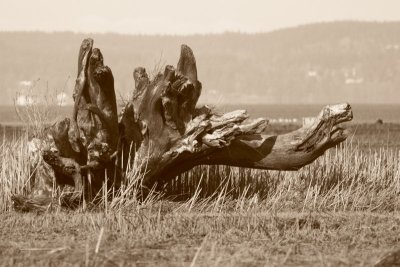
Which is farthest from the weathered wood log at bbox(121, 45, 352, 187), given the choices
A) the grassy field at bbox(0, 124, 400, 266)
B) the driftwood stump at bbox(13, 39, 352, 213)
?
the grassy field at bbox(0, 124, 400, 266)

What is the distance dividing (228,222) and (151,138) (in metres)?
2.10

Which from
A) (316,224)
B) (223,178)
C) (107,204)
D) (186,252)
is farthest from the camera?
(223,178)

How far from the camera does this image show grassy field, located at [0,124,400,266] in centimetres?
898

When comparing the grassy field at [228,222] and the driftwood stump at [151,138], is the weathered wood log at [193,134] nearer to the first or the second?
the driftwood stump at [151,138]

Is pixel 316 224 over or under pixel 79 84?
under

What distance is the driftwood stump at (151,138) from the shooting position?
12.3m

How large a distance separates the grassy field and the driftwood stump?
1.14 feet

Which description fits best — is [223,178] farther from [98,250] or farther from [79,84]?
[98,250]

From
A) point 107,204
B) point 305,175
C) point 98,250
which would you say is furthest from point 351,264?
point 305,175

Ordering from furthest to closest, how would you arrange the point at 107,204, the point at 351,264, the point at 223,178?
the point at 223,178 → the point at 107,204 → the point at 351,264

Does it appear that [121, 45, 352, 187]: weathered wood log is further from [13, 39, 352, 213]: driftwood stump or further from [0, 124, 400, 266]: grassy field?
[0, 124, 400, 266]: grassy field

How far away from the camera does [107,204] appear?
12.0m

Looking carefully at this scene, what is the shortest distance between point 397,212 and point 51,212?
174 inches

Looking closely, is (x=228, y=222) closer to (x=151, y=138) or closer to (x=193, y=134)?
(x=193, y=134)
